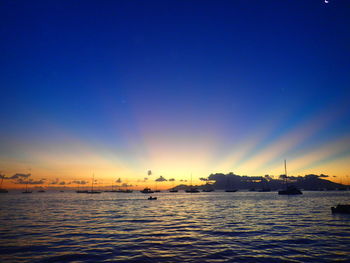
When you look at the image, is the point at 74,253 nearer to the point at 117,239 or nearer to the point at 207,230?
the point at 117,239

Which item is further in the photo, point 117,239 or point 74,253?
point 117,239

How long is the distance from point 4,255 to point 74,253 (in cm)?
618

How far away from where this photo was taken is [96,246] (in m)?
23.2

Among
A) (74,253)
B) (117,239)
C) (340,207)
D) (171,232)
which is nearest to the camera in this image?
(74,253)

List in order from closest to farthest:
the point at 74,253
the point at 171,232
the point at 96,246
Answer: the point at 74,253 < the point at 96,246 < the point at 171,232

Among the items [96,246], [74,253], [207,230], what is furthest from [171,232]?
[74,253]

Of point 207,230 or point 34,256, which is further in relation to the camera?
point 207,230

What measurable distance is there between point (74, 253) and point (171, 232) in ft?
46.5

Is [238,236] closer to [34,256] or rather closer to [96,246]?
[96,246]

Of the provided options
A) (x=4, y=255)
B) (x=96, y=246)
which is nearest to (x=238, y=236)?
(x=96, y=246)

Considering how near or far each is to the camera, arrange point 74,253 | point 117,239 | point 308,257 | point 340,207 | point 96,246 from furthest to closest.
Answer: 1. point 340,207
2. point 117,239
3. point 96,246
4. point 74,253
5. point 308,257

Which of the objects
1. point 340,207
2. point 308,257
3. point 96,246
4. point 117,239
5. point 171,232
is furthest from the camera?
point 340,207

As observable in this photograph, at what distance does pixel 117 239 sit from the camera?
26.7m

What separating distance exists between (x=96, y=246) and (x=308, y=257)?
67.9 ft
